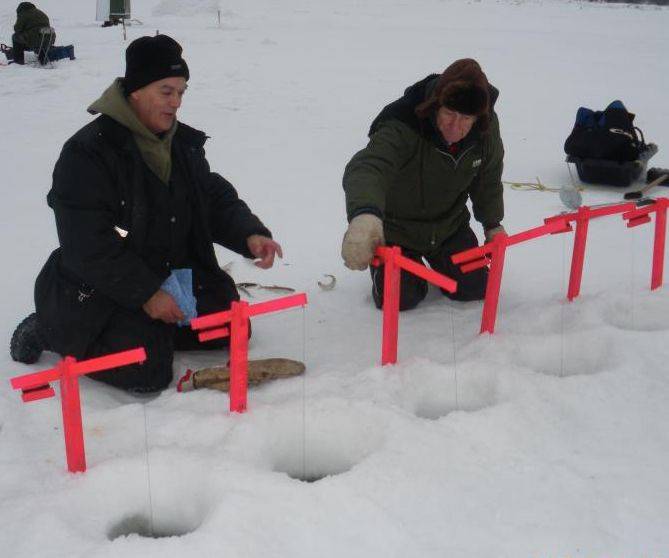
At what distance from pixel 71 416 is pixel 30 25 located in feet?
36.2

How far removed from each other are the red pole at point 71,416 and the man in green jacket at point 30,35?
10.3 meters

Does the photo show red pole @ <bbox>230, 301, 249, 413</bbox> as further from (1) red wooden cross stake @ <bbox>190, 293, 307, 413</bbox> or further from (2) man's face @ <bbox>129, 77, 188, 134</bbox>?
(2) man's face @ <bbox>129, 77, 188, 134</bbox>

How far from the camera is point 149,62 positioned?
252 centimetres

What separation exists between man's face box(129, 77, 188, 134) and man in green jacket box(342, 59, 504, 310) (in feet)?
2.51

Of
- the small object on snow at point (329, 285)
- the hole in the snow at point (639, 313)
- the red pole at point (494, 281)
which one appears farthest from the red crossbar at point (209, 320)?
the hole in the snow at point (639, 313)

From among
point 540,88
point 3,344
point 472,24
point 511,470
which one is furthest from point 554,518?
point 472,24

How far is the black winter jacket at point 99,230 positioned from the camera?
251cm

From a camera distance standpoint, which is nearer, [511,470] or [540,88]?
[511,470]

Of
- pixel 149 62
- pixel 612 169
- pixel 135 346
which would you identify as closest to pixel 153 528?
pixel 135 346

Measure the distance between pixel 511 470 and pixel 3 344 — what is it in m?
2.24

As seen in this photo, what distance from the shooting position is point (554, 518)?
184 cm

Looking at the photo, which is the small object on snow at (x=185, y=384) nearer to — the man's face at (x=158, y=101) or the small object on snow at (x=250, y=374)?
the small object on snow at (x=250, y=374)

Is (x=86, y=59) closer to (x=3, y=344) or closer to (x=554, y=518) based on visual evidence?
(x=3, y=344)

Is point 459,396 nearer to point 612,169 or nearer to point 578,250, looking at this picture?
point 578,250
